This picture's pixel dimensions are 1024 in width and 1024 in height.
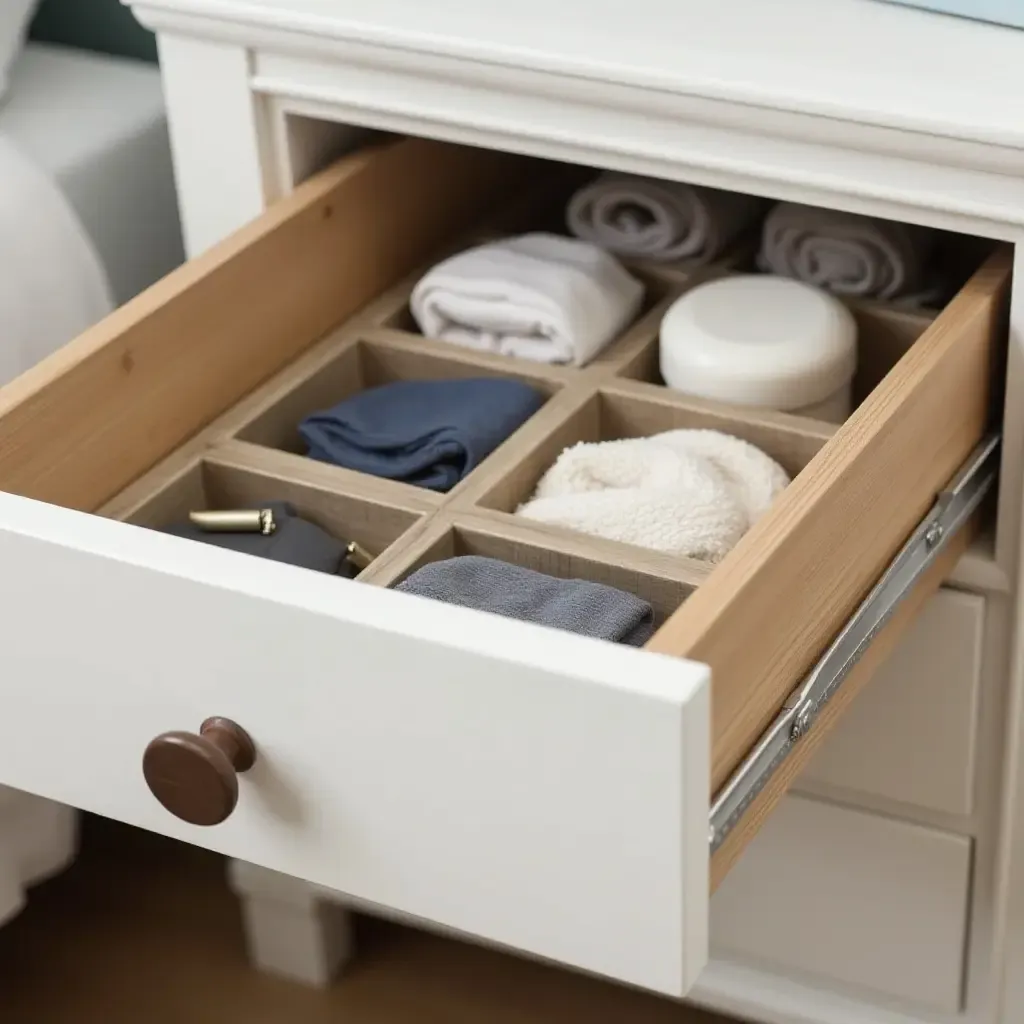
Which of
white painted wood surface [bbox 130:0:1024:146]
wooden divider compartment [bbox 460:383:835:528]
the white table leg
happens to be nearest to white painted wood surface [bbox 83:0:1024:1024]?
white painted wood surface [bbox 130:0:1024:146]

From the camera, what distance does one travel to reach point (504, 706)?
633mm

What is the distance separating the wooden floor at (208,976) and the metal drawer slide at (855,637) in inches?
21.8

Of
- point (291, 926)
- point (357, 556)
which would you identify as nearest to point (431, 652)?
point (357, 556)

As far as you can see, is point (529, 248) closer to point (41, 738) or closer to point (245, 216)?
point (245, 216)

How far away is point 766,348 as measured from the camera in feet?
3.17

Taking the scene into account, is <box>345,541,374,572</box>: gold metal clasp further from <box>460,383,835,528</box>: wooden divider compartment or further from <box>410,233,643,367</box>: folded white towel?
<box>410,233,643,367</box>: folded white towel

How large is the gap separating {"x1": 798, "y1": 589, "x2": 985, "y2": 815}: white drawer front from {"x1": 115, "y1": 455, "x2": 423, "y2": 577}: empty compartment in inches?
12.3

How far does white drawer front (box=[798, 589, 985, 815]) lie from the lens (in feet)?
3.25

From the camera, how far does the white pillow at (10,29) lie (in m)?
1.22

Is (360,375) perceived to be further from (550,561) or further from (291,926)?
(291,926)

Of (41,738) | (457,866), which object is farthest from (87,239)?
(457,866)

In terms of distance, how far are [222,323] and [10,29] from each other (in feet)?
1.30

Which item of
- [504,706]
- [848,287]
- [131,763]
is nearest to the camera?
[504,706]

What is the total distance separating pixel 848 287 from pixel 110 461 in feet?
1.48
